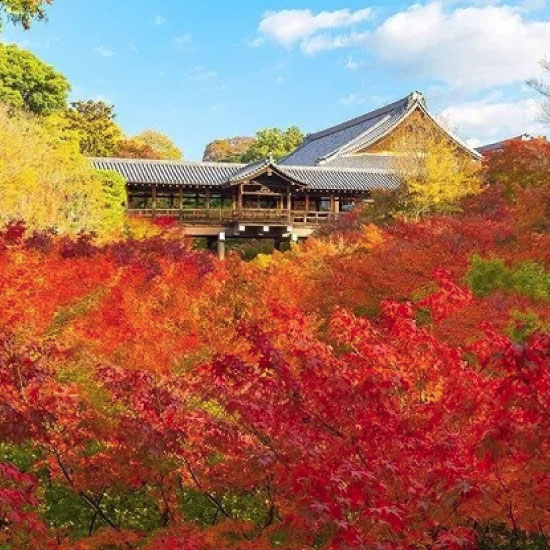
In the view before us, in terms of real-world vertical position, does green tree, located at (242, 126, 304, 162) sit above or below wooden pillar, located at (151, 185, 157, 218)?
above

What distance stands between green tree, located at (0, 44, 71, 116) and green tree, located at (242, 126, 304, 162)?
21425 mm

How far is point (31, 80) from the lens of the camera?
154ft

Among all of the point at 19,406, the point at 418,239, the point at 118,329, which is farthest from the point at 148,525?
the point at 418,239

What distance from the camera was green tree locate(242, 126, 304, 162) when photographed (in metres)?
66.6

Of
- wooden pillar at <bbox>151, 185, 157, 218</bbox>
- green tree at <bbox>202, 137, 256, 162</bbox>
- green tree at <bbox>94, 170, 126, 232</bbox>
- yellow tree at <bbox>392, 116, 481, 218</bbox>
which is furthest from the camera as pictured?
green tree at <bbox>202, 137, 256, 162</bbox>

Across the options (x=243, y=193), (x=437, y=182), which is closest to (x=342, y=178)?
(x=243, y=193)

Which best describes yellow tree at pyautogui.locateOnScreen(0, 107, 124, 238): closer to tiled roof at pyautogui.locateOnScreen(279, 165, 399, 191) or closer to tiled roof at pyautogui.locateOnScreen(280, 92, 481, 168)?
tiled roof at pyautogui.locateOnScreen(279, 165, 399, 191)

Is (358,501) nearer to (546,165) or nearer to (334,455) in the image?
(334,455)

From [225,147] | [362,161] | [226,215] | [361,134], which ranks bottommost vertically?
[226,215]

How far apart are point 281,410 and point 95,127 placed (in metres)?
47.8

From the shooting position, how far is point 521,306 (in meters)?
10.7

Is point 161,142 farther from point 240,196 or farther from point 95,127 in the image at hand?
point 240,196

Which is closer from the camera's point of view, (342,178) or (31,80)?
(342,178)

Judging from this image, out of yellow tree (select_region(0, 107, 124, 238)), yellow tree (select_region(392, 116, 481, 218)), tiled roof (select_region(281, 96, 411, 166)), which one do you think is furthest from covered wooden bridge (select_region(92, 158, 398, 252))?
yellow tree (select_region(392, 116, 481, 218))
